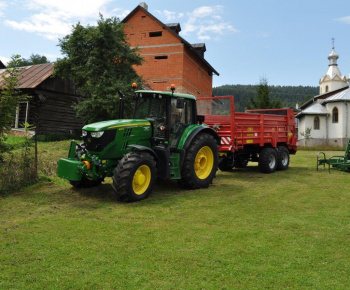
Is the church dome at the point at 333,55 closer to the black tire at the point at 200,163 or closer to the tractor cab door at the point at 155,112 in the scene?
the black tire at the point at 200,163

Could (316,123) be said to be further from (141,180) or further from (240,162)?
(141,180)

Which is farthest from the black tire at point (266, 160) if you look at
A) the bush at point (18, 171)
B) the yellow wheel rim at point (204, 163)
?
the bush at point (18, 171)

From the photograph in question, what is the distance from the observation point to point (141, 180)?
684cm

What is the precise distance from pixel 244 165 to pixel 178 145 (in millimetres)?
5655

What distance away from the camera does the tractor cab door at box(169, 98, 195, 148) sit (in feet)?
25.3

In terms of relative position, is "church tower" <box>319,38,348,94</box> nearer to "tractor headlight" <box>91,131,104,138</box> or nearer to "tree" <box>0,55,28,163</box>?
"tractor headlight" <box>91,131,104,138</box>

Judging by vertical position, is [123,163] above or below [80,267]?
above

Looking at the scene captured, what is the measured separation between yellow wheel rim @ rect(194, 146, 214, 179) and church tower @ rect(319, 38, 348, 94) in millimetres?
51107

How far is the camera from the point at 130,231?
4961 mm

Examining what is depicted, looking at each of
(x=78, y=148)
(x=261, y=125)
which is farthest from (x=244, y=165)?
(x=78, y=148)

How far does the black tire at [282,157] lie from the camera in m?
12.2

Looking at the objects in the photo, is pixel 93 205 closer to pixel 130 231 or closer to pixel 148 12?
pixel 130 231

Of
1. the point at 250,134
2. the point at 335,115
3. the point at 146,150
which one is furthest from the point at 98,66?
the point at 335,115

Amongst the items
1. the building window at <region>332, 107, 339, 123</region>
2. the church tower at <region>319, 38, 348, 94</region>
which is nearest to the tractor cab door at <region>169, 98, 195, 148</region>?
the building window at <region>332, 107, 339, 123</region>
